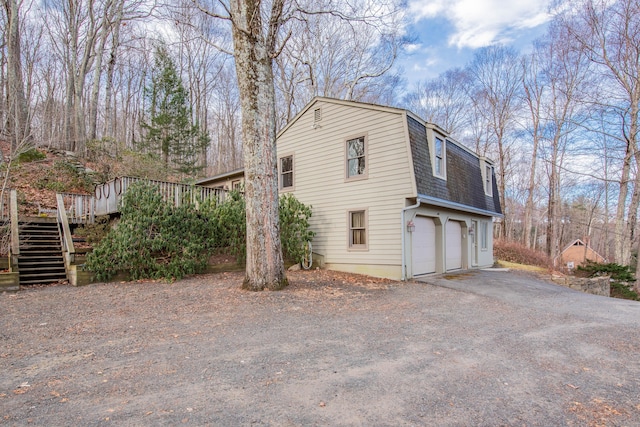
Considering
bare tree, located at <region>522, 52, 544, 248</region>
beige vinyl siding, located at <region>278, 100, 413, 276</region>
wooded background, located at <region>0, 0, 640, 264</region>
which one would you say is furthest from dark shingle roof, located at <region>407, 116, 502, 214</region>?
bare tree, located at <region>522, 52, 544, 248</region>

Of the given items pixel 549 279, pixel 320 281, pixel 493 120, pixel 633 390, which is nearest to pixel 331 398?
pixel 633 390

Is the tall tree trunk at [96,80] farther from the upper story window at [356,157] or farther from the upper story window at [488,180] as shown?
the upper story window at [488,180]

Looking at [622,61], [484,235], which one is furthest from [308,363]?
[622,61]

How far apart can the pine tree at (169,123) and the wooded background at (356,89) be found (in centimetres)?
7

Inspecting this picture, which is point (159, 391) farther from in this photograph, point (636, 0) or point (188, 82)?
point (188, 82)

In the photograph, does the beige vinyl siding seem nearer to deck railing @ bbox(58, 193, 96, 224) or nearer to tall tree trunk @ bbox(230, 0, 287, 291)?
tall tree trunk @ bbox(230, 0, 287, 291)

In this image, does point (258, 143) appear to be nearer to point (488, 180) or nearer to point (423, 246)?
point (423, 246)

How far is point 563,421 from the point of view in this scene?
2.40m

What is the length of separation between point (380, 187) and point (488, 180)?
7.02m

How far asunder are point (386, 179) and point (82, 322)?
7.50 meters

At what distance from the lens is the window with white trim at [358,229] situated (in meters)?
10.0

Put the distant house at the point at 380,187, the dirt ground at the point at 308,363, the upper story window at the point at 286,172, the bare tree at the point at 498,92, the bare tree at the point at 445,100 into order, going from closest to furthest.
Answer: the dirt ground at the point at 308,363
the distant house at the point at 380,187
the upper story window at the point at 286,172
the bare tree at the point at 498,92
the bare tree at the point at 445,100

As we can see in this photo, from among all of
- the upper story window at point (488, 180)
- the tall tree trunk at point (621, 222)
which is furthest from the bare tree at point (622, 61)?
the upper story window at point (488, 180)

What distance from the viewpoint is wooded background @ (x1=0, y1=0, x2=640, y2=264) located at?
13672 millimetres
